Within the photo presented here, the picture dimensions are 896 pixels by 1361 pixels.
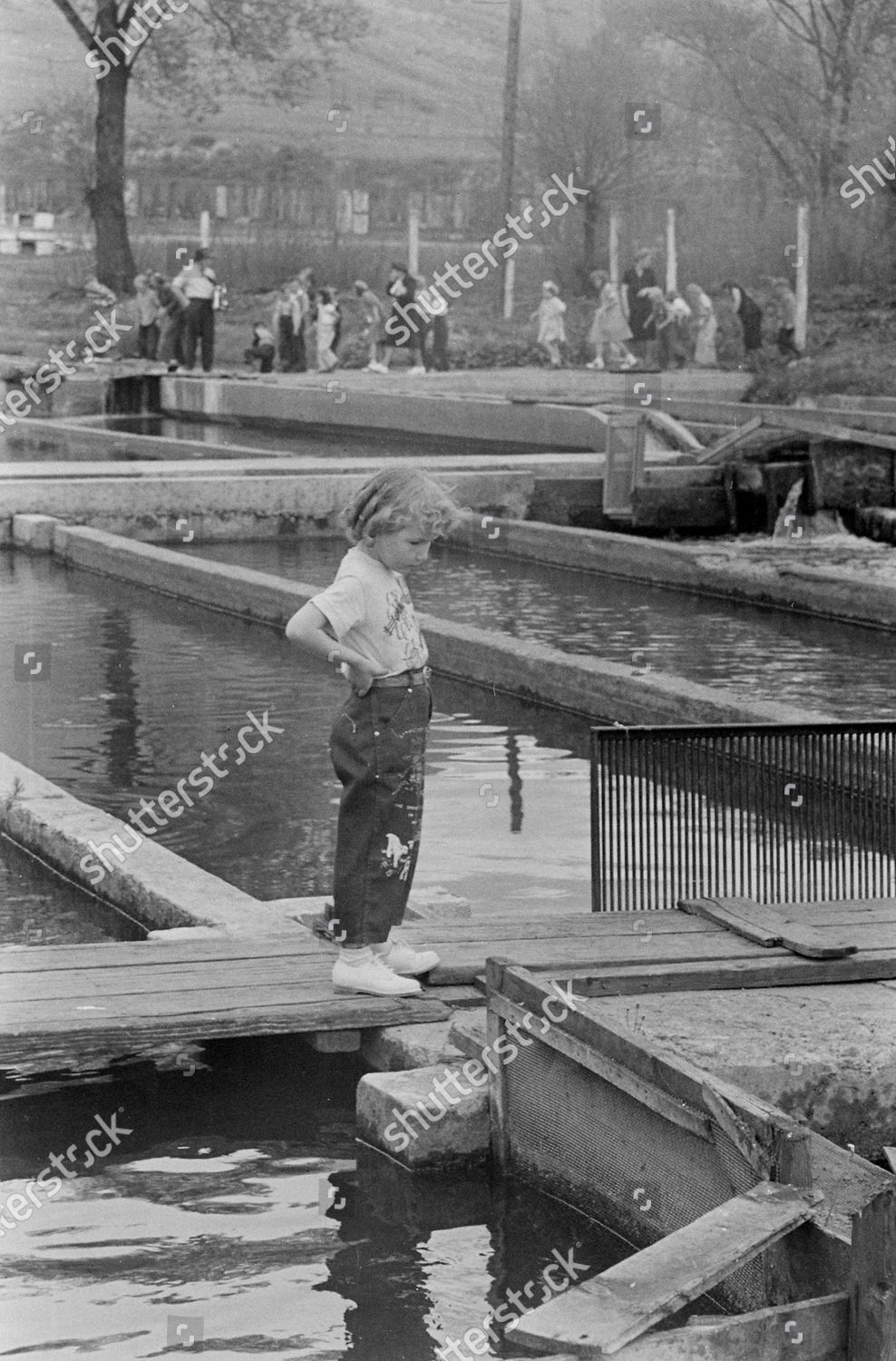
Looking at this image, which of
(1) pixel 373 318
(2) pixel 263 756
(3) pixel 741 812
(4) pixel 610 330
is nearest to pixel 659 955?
(3) pixel 741 812

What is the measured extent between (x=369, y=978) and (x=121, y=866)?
2139 millimetres

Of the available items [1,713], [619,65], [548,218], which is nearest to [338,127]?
[619,65]

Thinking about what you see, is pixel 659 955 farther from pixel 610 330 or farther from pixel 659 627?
pixel 610 330

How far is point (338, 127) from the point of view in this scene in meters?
122

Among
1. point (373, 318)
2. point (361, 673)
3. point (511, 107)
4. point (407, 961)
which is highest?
point (511, 107)

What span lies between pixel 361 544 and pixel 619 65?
59.7 metres

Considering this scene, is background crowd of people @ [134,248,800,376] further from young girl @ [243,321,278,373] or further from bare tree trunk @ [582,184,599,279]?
bare tree trunk @ [582,184,599,279]

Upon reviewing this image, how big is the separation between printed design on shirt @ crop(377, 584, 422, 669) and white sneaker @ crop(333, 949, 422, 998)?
803mm

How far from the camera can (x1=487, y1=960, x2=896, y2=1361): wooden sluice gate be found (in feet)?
12.5

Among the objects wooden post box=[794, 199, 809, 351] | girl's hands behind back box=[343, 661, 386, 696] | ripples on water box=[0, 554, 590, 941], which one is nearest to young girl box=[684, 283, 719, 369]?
wooden post box=[794, 199, 809, 351]

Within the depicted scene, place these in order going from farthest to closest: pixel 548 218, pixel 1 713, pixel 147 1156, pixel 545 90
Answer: pixel 545 90 < pixel 548 218 < pixel 1 713 < pixel 147 1156

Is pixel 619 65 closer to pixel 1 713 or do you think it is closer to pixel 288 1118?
pixel 1 713

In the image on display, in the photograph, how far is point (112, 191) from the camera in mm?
47625

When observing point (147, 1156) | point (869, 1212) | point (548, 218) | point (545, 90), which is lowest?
point (147, 1156)
